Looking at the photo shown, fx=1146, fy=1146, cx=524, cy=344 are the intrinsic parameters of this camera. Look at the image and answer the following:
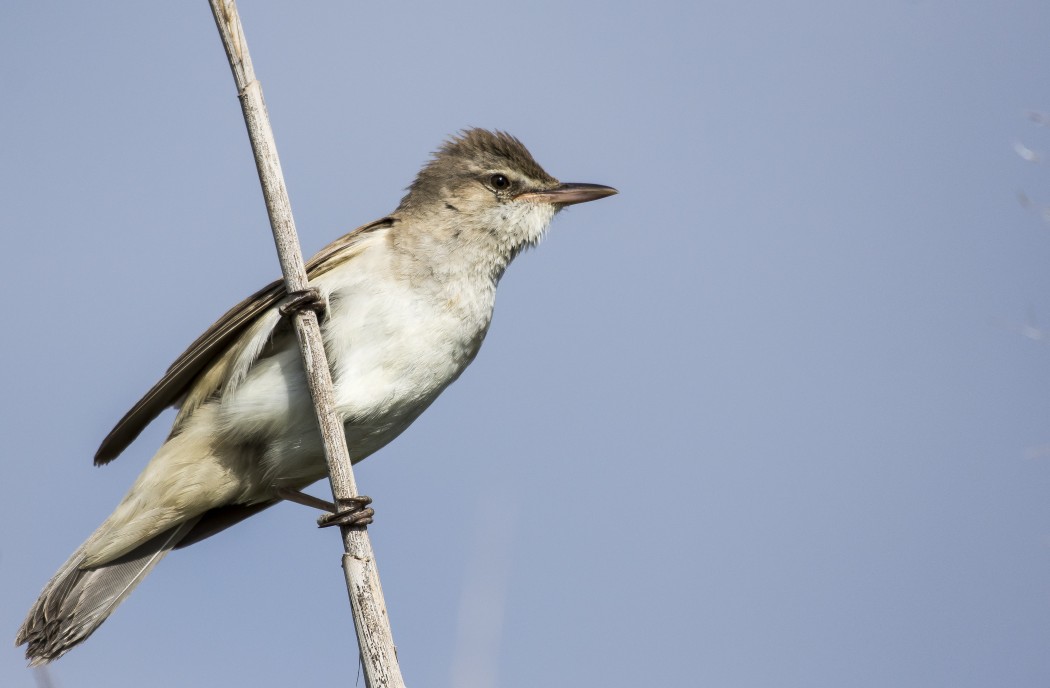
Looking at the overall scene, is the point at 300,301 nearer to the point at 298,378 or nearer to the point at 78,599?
the point at 298,378

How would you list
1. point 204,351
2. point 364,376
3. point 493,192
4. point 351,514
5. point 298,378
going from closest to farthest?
point 351,514 < point 364,376 < point 298,378 < point 204,351 < point 493,192

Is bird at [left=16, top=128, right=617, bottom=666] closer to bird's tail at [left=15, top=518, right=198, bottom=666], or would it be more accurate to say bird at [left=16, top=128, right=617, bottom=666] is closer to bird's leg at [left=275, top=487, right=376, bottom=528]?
bird's tail at [left=15, top=518, right=198, bottom=666]

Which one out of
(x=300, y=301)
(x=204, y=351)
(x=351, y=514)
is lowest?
(x=351, y=514)

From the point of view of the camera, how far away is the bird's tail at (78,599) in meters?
4.79

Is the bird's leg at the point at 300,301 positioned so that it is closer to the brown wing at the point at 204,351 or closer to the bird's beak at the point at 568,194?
the brown wing at the point at 204,351

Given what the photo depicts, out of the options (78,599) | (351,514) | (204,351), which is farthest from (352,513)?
(78,599)

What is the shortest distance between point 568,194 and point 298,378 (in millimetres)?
1519

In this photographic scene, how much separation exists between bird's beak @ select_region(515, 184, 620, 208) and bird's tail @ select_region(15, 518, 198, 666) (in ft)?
7.07

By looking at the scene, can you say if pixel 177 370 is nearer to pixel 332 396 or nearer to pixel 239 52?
pixel 332 396

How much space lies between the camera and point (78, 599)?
193 inches

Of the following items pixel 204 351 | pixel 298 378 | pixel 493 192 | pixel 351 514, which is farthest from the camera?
pixel 493 192

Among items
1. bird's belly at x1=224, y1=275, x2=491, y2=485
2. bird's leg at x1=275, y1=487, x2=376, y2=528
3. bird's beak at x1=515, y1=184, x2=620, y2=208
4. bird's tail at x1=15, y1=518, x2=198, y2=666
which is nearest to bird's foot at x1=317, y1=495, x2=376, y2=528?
bird's leg at x1=275, y1=487, x2=376, y2=528

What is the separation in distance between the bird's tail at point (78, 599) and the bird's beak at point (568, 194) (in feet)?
7.07

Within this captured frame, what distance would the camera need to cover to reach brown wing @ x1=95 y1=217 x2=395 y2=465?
4734 mm
